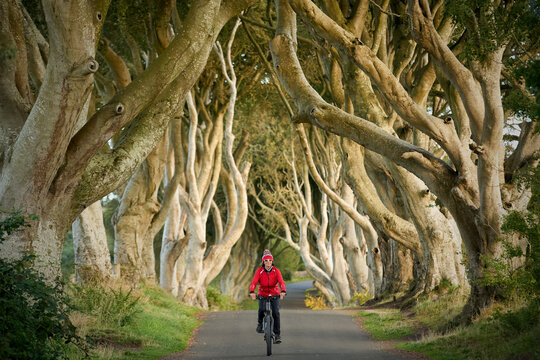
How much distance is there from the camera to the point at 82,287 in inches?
477

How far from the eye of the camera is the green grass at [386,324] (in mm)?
12226

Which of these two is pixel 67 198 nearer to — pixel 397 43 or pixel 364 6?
pixel 364 6

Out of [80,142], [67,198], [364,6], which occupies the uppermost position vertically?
[364,6]

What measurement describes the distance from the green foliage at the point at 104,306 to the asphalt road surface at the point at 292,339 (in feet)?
4.56

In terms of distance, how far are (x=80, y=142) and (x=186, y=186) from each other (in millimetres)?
14183

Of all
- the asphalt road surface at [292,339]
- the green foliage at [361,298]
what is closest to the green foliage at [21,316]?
the asphalt road surface at [292,339]

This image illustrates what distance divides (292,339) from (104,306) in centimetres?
354

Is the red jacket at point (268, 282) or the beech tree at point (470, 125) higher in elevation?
the beech tree at point (470, 125)

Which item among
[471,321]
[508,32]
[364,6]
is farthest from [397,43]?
[471,321]

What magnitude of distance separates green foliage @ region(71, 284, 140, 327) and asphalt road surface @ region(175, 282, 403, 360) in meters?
1.39

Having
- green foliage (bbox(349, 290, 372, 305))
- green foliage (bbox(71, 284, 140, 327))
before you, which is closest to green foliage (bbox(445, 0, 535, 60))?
green foliage (bbox(71, 284, 140, 327))

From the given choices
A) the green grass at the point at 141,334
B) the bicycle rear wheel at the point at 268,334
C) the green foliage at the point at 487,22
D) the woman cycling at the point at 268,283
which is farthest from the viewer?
the woman cycling at the point at 268,283

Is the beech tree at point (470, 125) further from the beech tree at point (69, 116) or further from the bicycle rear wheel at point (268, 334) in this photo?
the bicycle rear wheel at point (268, 334)

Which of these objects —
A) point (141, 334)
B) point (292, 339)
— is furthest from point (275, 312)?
point (141, 334)
